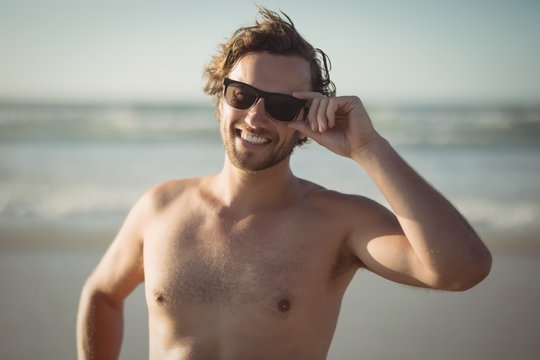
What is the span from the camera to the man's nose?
266cm

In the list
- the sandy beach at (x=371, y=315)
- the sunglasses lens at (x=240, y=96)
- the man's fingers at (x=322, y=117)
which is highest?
the sunglasses lens at (x=240, y=96)

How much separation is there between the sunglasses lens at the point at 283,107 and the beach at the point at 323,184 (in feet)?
A: 8.46

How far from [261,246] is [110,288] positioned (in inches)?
31.6

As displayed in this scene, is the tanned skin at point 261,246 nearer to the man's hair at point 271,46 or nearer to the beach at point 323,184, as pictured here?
the man's hair at point 271,46

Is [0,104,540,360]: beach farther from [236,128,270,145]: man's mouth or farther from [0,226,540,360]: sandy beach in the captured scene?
[236,128,270,145]: man's mouth

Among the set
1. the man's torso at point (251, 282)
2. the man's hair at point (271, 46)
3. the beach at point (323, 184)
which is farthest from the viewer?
the beach at point (323, 184)

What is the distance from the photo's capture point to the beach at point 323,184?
4793mm

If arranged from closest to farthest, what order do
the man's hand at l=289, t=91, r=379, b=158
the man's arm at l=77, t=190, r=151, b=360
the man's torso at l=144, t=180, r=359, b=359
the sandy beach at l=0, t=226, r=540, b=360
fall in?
the man's hand at l=289, t=91, r=379, b=158
the man's torso at l=144, t=180, r=359, b=359
the man's arm at l=77, t=190, r=151, b=360
the sandy beach at l=0, t=226, r=540, b=360

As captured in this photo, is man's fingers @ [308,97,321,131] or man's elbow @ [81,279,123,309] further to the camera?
man's elbow @ [81,279,123,309]

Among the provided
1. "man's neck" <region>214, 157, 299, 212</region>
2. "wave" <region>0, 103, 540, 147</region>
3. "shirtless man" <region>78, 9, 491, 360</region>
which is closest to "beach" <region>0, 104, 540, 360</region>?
"wave" <region>0, 103, 540, 147</region>

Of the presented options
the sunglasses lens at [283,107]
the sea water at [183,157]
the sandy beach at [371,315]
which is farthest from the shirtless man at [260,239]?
the sandy beach at [371,315]

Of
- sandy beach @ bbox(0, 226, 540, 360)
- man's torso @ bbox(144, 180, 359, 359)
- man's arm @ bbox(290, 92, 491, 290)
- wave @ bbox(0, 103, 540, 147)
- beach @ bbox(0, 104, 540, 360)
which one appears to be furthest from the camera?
wave @ bbox(0, 103, 540, 147)

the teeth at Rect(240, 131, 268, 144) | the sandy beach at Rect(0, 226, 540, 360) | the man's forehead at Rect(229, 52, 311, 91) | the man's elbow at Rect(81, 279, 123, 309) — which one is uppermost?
the man's forehead at Rect(229, 52, 311, 91)

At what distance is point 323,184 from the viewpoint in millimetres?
9023
